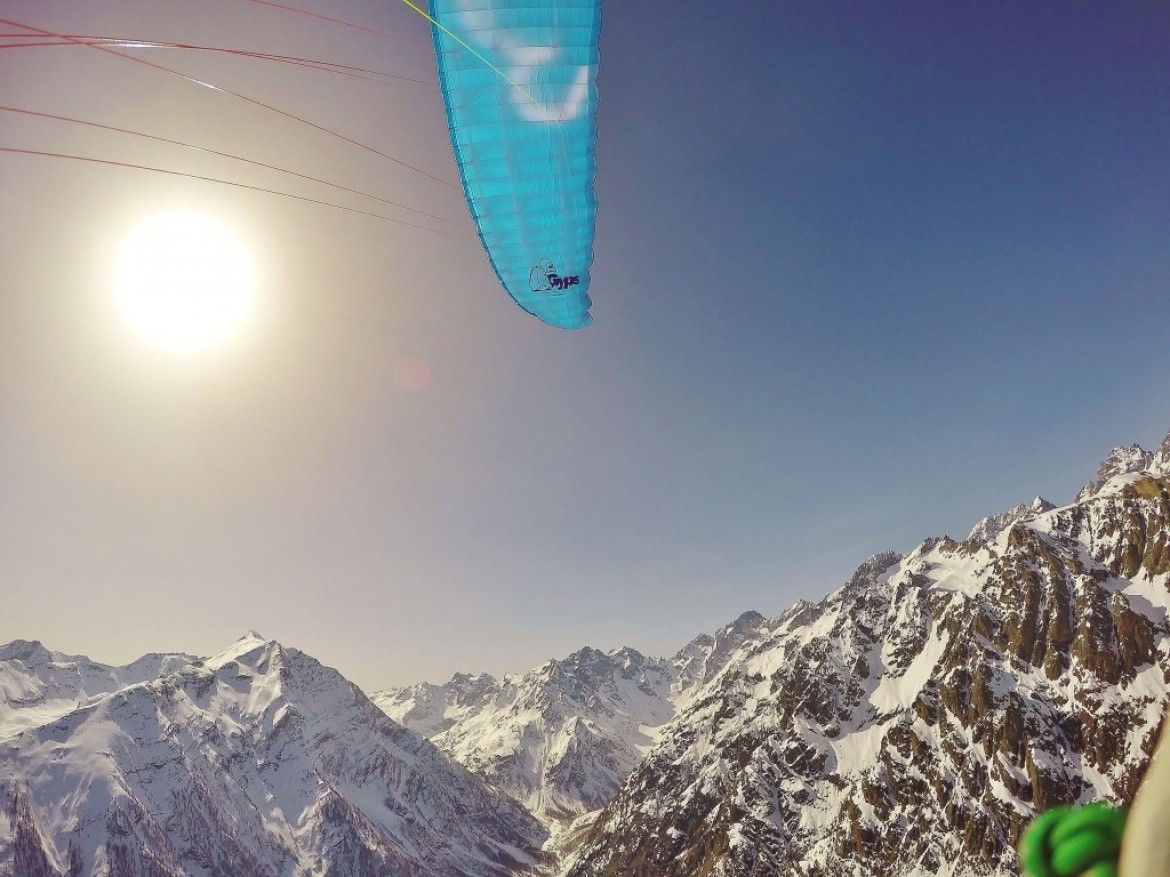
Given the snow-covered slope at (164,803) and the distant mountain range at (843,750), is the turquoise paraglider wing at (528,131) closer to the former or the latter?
the distant mountain range at (843,750)

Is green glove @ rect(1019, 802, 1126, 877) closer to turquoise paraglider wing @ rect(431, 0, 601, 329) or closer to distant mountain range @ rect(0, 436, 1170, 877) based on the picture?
turquoise paraglider wing @ rect(431, 0, 601, 329)

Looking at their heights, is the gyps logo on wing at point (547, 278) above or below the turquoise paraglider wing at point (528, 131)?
below

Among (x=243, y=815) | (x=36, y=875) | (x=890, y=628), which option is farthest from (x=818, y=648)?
(x=36, y=875)

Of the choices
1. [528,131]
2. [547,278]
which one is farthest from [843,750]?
[528,131]

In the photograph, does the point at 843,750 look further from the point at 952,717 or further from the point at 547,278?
the point at 547,278

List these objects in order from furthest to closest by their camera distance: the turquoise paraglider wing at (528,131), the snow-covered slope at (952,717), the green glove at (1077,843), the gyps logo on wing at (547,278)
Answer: the snow-covered slope at (952,717), the gyps logo on wing at (547,278), the turquoise paraglider wing at (528,131), the green glove at (1077,843)

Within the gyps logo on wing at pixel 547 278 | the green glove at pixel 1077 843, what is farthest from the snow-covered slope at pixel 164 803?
the green glove at pixel 1077 843

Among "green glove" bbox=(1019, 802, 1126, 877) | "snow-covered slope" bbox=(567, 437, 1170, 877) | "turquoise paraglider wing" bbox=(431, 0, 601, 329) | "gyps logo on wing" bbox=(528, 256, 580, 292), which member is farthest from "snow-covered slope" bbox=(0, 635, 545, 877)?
"green glove" bbox=(1019, 802, 1126, 877)
